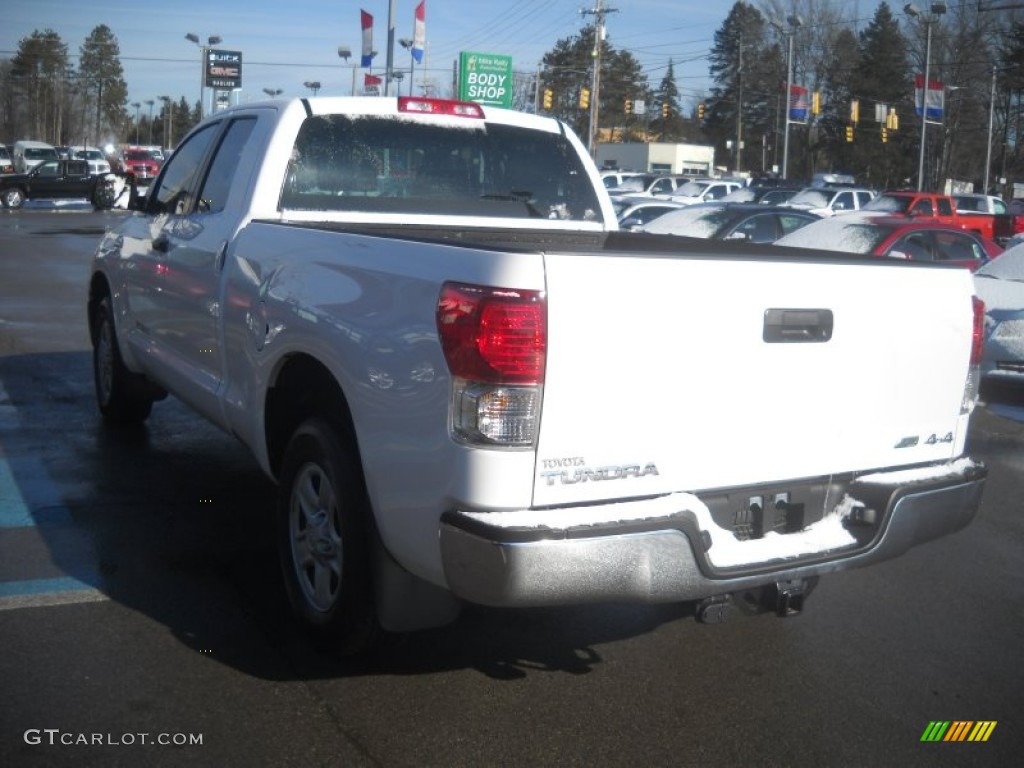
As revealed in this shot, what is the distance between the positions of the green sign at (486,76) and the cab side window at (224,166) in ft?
104

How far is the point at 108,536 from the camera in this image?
221 inches

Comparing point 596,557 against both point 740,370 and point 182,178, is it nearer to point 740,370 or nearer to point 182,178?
point 740,370

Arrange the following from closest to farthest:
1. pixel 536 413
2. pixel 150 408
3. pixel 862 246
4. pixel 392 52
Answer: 1. pixel 536 413
2. pixel 150 408
3. pixel 862 246
4. pixel 392 52

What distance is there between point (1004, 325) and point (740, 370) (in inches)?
293

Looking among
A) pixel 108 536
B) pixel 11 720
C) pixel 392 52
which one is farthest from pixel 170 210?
pixel 392 52

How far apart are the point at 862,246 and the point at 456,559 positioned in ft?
35.7

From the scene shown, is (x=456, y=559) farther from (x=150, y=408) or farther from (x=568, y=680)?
(x=150, y=408)

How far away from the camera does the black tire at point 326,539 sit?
3939mm

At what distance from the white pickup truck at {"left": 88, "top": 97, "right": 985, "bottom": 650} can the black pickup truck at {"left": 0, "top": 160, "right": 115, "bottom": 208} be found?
35799mm

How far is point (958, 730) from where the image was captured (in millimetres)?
3922

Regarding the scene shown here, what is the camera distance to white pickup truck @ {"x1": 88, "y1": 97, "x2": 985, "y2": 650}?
332 cm

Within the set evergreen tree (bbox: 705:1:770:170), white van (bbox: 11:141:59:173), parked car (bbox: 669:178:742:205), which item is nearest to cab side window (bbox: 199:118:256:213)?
parked car (bbox: 669:178:742:205)

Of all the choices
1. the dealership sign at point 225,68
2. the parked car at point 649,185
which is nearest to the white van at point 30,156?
the dealership sign at point 225,68

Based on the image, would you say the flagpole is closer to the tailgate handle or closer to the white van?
the tailgate handle
